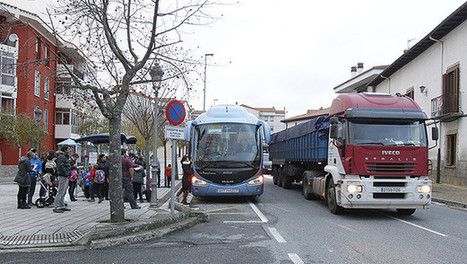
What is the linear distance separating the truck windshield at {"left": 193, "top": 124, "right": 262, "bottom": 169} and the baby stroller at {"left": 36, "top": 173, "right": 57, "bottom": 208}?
4332mm

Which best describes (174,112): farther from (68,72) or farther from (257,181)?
(257,181)

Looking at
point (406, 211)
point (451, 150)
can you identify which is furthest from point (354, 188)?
point (451, 150)

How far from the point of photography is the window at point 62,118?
38691 millimetres

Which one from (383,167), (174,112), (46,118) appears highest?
(46,118)

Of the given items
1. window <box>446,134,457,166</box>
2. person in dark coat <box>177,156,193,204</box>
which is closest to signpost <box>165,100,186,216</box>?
person in dark coat <box>177,156,193,204</box>

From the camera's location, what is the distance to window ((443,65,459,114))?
22266mm

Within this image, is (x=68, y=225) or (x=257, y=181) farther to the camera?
(x=257, y=181)

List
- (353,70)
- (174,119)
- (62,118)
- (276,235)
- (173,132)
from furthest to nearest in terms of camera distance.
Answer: (353,70)
(62,118)
(174,119)
(173,132)
(276,235)

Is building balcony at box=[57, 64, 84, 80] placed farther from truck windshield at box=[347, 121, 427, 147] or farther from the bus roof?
truck windshield at box=[347, 121, 427, 147]

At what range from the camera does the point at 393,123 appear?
33.6 ft

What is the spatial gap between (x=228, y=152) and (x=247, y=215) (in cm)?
299

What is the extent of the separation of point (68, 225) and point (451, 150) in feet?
70.9

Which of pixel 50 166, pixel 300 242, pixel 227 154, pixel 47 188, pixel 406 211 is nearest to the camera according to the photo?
pixel 300 242

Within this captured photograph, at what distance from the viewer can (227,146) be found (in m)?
13.4
